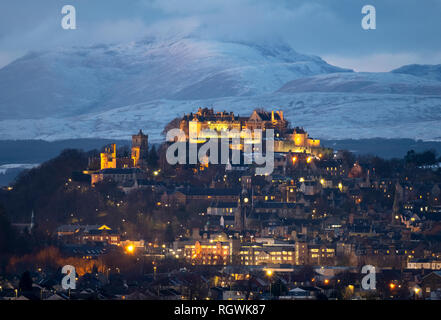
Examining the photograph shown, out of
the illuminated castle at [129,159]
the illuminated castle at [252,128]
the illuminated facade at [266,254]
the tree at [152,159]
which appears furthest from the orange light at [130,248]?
the illuminated castle at [252,128]

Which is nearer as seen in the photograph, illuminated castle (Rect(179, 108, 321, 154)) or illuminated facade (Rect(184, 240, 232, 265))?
illuminated facade (Rect(184, 240, 232, 265))

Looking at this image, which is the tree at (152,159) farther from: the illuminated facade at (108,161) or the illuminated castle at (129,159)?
the illuminated facade at (108,161)

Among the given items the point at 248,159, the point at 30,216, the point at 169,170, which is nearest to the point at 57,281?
the point at 30,216

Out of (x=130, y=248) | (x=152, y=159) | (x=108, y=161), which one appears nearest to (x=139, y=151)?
(x=108, y=161)

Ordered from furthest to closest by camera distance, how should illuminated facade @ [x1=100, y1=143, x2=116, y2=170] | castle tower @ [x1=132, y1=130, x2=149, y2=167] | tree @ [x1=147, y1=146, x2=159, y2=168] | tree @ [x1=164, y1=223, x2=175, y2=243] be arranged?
castle tower @ [x1=132, y1=130, x2=149, y2=167]
illuminated facade @ [x1=100, y1=143, x2=116, y2=170]
tree @ [x1=147, y1=146, x2=159, y2=168]
tree @ [x1=164, y1=223, x2=175, y2=243]

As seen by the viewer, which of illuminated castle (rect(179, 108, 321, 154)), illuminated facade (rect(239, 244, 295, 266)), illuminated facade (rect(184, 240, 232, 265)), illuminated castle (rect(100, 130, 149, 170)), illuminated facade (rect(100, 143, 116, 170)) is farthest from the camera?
illuminated castle (rect(179, 108, 321, 154))

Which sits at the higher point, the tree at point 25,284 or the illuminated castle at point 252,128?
the illuminated castle at point 252,128

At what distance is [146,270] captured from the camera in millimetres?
89375

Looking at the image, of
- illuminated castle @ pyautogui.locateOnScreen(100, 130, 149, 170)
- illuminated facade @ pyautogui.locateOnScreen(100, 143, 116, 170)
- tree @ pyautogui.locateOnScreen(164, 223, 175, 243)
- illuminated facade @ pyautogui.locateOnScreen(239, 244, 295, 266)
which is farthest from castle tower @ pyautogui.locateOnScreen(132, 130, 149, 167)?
illuminated facade @ pyautogui.locateOnScreen(239, 244, 295, 266)

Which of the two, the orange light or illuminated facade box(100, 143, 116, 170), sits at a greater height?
illuminated facade box(100, 143, 116, 170)

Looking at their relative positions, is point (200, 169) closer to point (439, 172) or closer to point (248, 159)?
point (248, 159)

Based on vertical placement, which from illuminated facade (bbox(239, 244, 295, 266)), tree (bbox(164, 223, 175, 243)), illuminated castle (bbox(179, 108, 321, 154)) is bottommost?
illuminated facade (bbox(239, 244, 295, 266))

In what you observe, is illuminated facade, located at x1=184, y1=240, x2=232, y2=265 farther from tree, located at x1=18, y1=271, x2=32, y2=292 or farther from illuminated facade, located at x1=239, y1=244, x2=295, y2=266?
tree, located at x1=18, y1=271, x2=32, y2=292

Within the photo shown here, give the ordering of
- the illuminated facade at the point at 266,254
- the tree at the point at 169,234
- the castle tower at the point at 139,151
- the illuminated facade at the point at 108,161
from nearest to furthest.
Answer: the illuminated facade at the point at 266,254 < the tree at the point at 169,234 < the illuminated facade at the point at 108,161 < the castle tower at the point at 139,151
